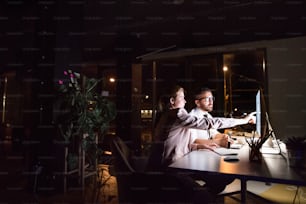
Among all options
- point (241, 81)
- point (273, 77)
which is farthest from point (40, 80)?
point (273, 77)

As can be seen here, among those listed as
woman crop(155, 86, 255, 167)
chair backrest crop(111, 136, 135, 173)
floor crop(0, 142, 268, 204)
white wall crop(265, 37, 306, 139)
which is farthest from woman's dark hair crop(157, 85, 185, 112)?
white wall crop(265, 37, 306, 139)

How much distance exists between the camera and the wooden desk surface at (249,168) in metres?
1.08

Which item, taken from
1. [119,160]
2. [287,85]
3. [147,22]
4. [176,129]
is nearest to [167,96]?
[176,129]

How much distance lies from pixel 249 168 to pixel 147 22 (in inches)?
115

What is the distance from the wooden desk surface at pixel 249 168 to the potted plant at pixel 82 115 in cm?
143

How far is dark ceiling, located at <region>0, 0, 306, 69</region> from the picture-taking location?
9.45 ft

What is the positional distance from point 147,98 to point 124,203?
10.6 feet

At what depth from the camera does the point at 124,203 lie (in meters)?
1.48

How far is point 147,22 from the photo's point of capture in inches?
138

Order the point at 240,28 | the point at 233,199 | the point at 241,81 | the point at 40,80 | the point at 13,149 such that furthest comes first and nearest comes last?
1. the point at 13,149
2. the point at 241,81
3. the point at 240,28
4. the point at 40,80
5. the point at 233,199

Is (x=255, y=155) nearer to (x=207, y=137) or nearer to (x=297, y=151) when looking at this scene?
(x=297, y=151)

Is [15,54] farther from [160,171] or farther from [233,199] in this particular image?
[233,199]

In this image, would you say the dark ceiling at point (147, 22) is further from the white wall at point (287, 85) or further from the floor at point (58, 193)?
the floor at point (58, 193)

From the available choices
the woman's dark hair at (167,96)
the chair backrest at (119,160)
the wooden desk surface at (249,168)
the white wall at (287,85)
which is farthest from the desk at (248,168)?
the white wall at (287,85)
